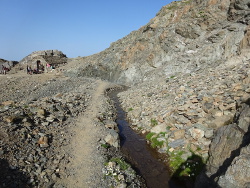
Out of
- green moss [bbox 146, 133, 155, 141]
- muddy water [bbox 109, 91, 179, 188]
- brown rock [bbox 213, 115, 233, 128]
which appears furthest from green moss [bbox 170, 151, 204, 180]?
green moss [bbox 146, 133, 155, 141]

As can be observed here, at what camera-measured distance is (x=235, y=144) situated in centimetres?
1095

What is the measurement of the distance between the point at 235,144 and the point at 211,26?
3176 cm

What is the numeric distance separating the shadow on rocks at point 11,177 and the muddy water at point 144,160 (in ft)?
26.0

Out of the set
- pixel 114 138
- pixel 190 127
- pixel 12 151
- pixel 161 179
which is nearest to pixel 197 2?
pixel 190 127

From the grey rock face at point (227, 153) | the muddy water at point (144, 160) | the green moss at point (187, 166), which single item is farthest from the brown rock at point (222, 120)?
the muddy water at point (144, 160)

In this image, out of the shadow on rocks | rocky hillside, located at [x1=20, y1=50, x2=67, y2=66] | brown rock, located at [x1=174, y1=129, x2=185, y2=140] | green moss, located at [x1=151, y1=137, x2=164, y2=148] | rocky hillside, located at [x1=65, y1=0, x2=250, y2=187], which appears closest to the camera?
the shadow on rocks

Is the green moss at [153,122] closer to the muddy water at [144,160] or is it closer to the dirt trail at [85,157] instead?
the muddy water at [144,160]

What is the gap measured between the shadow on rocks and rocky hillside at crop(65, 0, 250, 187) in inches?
408

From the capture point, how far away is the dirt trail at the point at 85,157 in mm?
12352

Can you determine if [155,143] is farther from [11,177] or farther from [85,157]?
[11,177]

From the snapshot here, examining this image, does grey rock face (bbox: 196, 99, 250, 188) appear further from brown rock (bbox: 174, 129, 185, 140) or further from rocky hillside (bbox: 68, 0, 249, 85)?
rocky hillside (bbox: 68, 0, 249, 85)

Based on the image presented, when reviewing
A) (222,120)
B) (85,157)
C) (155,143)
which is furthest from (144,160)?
(222,120)

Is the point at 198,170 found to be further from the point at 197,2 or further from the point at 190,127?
the point at 197,2

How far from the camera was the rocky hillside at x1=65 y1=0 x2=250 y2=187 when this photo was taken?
39.0 feet
